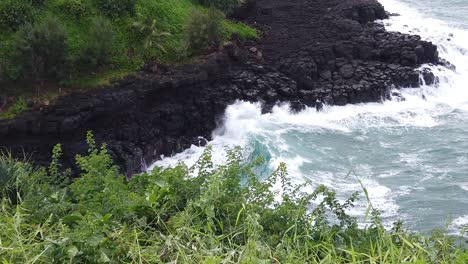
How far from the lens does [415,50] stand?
27.5 m

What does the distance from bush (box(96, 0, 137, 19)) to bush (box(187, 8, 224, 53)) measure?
3402 mm

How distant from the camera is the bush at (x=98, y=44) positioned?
21.1 meters

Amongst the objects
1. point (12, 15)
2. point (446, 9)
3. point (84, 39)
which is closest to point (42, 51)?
point (12, 15)

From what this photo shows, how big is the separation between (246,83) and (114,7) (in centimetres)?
752

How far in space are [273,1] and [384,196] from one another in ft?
63.2

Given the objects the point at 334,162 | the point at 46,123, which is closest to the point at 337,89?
the point at 334,162

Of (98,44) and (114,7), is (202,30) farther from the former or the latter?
(98,44)

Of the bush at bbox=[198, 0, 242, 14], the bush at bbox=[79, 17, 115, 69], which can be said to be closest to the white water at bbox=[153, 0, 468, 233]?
the bush at bbox=[79, 17, 115, 69]

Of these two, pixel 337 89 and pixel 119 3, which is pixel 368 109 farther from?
A: pixel 119 3

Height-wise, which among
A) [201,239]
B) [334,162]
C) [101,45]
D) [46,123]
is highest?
[201,239]

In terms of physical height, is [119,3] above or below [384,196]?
above

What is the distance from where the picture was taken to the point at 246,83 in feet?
80.6

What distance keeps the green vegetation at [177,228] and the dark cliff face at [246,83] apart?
11.4 meters

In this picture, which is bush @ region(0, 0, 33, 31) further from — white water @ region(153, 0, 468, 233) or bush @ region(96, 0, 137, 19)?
white water @ region(153, 0, 468, 233)
